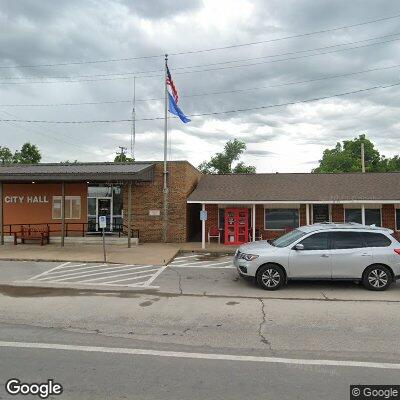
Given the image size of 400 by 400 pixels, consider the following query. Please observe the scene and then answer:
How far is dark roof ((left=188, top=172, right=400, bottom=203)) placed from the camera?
20891 millimetres

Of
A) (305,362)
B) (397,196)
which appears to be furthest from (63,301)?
(397,196)

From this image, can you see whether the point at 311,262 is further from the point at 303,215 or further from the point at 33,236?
the point at 33,236

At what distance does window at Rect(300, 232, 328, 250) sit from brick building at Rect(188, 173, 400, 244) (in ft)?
32.6

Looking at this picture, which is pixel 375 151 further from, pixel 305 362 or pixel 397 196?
pixel 305 362

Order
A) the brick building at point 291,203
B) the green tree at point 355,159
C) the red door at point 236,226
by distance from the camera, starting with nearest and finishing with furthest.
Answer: the brick building at point 291,203 → the red door at point 236,226 → the green tree at point 355,159

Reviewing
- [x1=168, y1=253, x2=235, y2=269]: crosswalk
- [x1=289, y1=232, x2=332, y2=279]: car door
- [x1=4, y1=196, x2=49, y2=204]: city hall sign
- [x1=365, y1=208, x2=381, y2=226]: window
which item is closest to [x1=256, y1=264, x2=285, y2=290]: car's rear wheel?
[x1=289, y1=232, x2=332, y2=279]: car door

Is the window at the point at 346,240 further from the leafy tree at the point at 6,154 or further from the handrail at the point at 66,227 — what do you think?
the leafy tree at the point at 6,154

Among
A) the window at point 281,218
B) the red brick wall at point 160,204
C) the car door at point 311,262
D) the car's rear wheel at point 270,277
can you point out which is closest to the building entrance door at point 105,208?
the red brick wall at point 160,204

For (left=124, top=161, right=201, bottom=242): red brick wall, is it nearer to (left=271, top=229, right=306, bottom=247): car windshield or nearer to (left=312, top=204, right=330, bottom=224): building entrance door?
(left=312, top=204, right=330, bottom=224): building entrance door

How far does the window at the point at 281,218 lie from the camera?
2228cm

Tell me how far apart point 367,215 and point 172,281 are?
14145 mm

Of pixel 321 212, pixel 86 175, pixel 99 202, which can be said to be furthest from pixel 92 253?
pixel 321 212

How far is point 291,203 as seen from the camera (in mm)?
20828

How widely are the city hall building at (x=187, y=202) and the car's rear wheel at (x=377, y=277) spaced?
10065 mm
